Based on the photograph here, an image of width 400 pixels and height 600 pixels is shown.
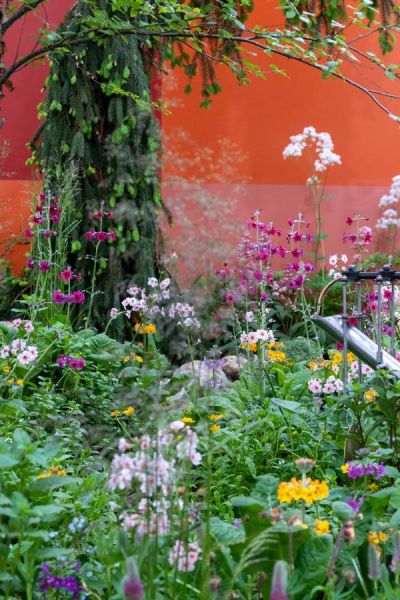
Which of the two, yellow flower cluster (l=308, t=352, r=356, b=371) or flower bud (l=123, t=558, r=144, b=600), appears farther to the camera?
yellow flower cluster (l=308, t=352, r=356, b=371)

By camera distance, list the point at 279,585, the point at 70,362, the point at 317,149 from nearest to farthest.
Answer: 1. the point at 279,585
2. the point at 70,362
3. the point at 317,149

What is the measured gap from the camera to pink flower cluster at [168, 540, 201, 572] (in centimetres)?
175

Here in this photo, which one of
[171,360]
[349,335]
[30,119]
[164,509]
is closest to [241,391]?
[349,335]

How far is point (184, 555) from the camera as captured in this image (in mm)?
1779

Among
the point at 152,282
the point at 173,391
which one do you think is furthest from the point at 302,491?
the point at 152,282

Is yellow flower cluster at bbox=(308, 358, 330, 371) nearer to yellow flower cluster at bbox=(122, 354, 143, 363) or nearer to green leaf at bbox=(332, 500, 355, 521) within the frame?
yellow flower cluster at bbox=(122, 354, 143, 363)

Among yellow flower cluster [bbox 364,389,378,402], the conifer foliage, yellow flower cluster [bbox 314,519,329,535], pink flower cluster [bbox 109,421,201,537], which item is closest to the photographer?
pink flower cluster [bbox 109,421,201,537]

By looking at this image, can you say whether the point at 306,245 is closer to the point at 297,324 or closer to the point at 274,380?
the point at 297,324

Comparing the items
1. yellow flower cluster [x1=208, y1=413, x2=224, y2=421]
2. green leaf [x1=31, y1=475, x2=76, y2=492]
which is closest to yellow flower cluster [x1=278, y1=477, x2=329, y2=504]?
green leaf [x1=31, y1=475, x2=76, y2=492]

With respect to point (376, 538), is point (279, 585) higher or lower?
higher

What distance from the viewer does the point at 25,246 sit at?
740cm

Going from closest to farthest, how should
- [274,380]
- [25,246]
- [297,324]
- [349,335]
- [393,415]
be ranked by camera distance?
1. [393,415]
2. [349,335]
3. [274,380]
4. [297,324]
5. [25,246]

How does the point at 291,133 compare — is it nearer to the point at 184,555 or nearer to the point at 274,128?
the point at 274,128

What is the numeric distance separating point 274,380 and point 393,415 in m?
1.48
